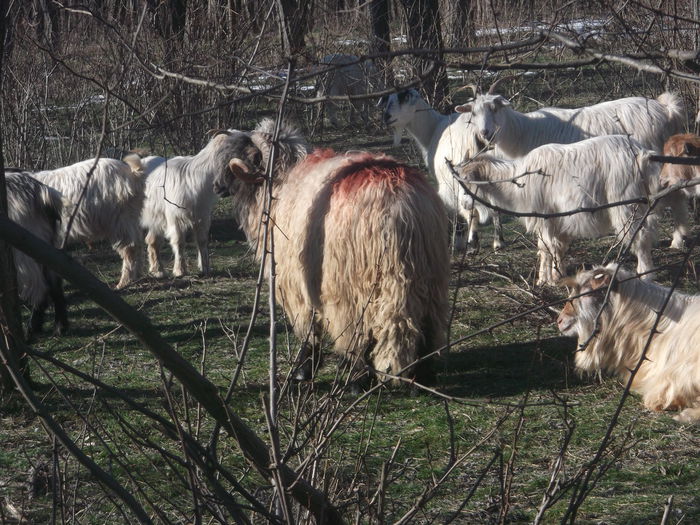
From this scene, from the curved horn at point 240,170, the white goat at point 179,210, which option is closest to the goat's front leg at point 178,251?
the white goat at point 179,210

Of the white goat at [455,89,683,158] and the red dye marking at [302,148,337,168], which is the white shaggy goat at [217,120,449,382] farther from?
the white goat at [455,89,683,158]

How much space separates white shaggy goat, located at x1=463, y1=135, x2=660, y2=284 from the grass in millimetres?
518

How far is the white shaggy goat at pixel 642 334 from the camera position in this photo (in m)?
5.39

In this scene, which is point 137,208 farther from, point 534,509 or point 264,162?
point 534,509

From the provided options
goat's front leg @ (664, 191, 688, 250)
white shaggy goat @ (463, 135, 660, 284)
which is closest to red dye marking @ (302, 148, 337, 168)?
white shaggy goat @ (463, 135, 660, 284)

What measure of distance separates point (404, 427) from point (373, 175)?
5.21 feet

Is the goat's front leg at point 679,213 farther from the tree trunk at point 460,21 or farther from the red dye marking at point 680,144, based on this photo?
the tree trunk at point 460,21

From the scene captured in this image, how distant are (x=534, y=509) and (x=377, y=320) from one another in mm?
1810

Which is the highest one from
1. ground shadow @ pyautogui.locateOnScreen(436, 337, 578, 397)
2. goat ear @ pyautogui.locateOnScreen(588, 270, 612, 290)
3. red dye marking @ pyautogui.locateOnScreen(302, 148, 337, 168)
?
red dye marking @ pyautogui.locateOnScreen(302, 148, 337, 168)

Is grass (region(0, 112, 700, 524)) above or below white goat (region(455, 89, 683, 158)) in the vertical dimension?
below

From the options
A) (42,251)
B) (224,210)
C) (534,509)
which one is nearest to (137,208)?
(224,210)

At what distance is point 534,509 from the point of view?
167 inches

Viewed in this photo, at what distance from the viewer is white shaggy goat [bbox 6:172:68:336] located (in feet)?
25.8

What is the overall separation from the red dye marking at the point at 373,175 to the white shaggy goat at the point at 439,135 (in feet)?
12.7
